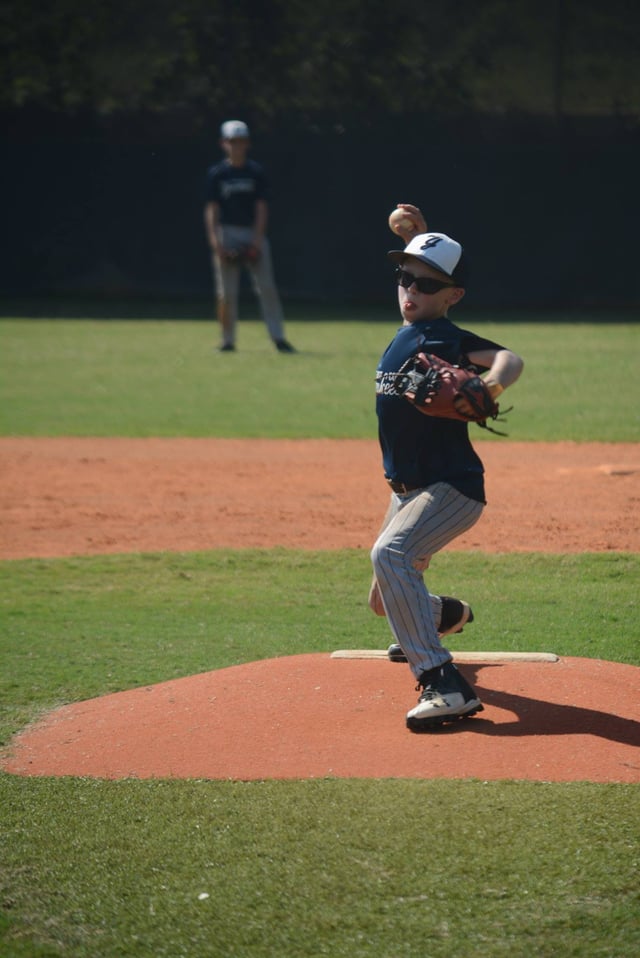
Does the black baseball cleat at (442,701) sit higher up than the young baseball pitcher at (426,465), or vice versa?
the young baseball pitcher at (426,465)

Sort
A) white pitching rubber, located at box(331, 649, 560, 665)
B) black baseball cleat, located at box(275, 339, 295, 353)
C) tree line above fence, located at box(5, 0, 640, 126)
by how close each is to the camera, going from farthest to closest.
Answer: tree line above fence, located at box(5, 0, 640, 126) < black baseball cleat, located at box(275, 339, 295, 353) < white pitching rubber, located at box(331, 649, 560, 665)

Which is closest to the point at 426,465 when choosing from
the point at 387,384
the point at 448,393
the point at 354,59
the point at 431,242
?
the point at 387,384

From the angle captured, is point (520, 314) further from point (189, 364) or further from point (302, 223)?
point (189, 364)

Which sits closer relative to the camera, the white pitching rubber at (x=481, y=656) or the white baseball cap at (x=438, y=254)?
the white baseball cap at (x=438, y=254)

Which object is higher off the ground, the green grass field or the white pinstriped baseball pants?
the white pinstriped baseball pants

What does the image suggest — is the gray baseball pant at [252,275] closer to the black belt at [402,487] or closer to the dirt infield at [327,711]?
the dirt infield at [327,711]

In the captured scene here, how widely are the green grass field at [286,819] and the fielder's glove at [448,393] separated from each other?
1.14 metres

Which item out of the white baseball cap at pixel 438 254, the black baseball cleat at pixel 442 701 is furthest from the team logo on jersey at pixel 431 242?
the black baseball cleat at pixel 442 701

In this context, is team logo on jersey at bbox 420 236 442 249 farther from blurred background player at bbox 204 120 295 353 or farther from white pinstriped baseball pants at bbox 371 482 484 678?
blurred background player at bbox 204 120 295 353

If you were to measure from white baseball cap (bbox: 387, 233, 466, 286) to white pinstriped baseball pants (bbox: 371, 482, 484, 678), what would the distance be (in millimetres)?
726

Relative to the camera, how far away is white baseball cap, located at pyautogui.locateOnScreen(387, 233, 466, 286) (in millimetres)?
4625

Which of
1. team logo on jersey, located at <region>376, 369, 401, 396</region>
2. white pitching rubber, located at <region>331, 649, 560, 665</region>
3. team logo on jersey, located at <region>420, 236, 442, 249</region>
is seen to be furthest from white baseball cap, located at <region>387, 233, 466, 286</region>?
white pitching rubber, located at <region>331, 649, 560, 665</region>

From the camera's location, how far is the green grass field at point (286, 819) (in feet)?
10.6

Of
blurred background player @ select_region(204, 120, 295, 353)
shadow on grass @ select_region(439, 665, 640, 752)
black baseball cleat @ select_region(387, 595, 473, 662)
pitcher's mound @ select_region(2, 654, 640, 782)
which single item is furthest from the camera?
blurred background player @ select_region(204, 120, 295, 353)
